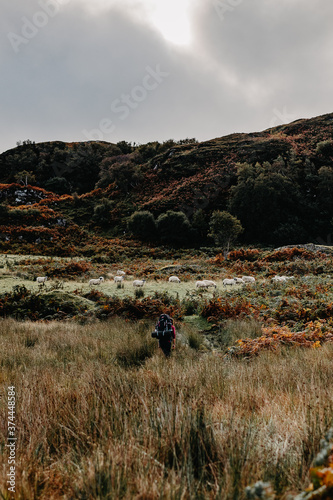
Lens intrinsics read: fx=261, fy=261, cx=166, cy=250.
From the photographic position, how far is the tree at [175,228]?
3750cm

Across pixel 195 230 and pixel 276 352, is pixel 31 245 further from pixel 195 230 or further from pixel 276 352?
pixel 276 352

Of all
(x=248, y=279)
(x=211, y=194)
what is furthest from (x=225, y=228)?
(x=248, y=279)

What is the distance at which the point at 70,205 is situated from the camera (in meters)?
50.0

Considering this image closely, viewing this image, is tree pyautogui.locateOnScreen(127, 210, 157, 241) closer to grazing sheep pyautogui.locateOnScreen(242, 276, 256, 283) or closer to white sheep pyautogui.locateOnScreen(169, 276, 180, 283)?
white sheep pyautogui.locateOnScreen(169, 276, 180, 283)

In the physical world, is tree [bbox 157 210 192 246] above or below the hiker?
above

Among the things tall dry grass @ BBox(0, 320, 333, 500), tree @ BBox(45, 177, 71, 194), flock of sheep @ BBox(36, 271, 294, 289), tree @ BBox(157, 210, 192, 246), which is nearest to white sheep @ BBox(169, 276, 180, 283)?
flock of sheep @ BBox(36, 271, 294, 289)

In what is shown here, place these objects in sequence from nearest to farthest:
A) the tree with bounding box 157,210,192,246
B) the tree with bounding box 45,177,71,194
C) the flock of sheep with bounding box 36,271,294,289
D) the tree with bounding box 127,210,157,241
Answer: the flock of sheep with bounding box 36,271,294,289, the tree with bounding box 157,210,192,246, the tree with bounding box 127,210,157,241, the tree with bounding box 45,177,71,194

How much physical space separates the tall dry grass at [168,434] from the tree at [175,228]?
1346 inches

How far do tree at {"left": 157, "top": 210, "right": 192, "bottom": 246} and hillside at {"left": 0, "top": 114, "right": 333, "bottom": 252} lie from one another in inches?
51.9

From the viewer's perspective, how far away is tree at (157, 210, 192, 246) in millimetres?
37500

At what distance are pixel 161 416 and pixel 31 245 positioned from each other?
33.2 meters

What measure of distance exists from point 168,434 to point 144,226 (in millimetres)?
37385

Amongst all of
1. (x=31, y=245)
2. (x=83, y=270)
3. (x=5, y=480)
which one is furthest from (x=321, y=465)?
(x=31, y=245)

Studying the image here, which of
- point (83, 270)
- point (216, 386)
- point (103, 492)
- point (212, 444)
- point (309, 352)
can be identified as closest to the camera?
point (103, 492)
